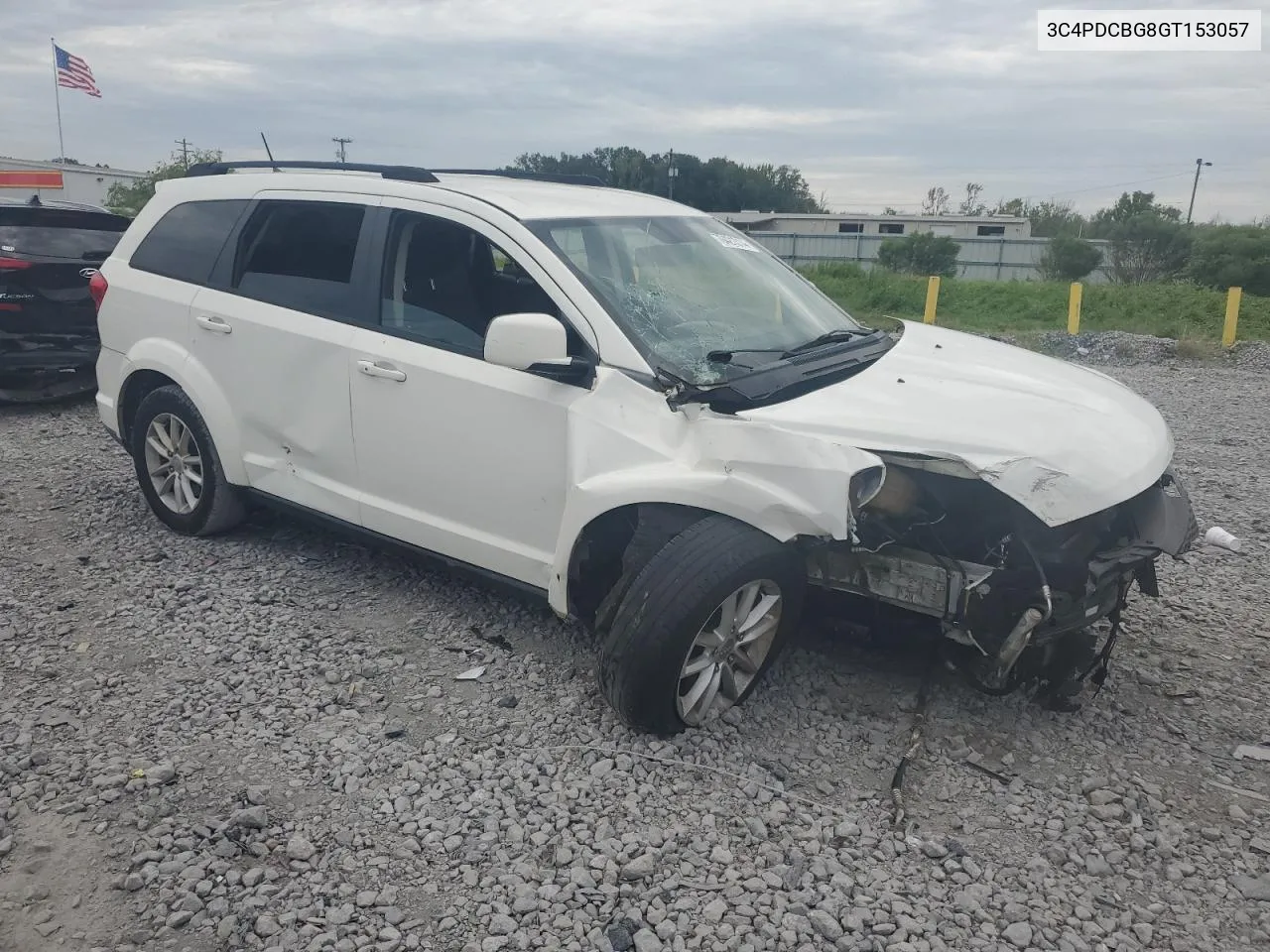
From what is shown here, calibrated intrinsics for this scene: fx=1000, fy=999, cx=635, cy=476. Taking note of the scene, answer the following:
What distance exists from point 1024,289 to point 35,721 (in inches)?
880

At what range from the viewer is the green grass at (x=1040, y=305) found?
1672 centimetres

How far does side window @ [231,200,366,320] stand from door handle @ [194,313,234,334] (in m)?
0.17

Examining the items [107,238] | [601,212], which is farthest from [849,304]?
[601,212]

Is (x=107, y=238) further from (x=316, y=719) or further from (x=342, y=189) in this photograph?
(x=316, y=719)

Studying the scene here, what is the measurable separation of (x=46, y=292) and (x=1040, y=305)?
18.2 m

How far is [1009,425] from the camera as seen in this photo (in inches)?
132

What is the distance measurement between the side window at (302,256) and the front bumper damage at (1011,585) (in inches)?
94.8

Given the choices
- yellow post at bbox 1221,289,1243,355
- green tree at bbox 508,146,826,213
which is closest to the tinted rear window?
yellow post at bbox 1221,289,1243,355

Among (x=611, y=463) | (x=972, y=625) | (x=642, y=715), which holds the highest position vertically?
(x=611, y=463)

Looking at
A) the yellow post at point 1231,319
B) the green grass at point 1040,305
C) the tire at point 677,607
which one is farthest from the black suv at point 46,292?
the yellow post at point 1231,319

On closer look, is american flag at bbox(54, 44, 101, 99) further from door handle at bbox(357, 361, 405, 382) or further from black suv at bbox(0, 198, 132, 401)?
door handle at bbox(357, 361, 405, 382)

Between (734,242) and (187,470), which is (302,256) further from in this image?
(734,242)

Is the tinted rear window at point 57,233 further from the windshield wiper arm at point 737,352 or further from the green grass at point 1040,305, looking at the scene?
the green grass at point 1040,305

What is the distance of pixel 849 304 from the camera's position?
69.3ft
